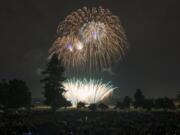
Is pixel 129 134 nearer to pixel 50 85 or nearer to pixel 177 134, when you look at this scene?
pixel 177 134

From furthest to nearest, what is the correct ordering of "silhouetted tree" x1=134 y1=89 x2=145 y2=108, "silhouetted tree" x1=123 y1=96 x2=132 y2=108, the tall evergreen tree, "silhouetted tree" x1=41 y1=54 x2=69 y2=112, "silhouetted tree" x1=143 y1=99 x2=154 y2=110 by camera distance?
"silhouetted tree" x1=134 y1=89 x2=145 y2=108 → "silhouetted tree" x1=123 y1=96 x2=132 y2=108 → "silhouetted tree" x1=143 y1=99 x2=154 y2=110 → the tall evergreen tree → "silhouetted tree" x1=41 y1=54 x2=69 y2=112

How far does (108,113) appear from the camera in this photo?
443ft

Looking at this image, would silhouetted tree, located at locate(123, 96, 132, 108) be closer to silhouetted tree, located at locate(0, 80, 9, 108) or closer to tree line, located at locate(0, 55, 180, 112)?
tree line, located at locate(0, 55, 180, 112)

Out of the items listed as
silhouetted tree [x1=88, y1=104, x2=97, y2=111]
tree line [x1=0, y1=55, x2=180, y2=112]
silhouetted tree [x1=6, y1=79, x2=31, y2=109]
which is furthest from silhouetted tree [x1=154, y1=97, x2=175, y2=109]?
silhouetted tree [x1=6, y1=79, x2=31, y2=109]

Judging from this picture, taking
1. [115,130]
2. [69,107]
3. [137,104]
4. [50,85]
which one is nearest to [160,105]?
[137,104]

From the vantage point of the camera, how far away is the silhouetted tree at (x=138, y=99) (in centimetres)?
17612

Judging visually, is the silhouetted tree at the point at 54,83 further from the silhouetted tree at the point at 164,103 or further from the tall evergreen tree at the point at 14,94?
the silhouetted tree at the point at 164,103

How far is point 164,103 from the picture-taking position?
575ft

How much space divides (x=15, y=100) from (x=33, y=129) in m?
78.1

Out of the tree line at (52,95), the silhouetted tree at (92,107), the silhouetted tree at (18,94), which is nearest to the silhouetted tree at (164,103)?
the tree line at (52,95)

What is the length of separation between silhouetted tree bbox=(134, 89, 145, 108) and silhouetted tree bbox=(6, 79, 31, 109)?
43475 mm

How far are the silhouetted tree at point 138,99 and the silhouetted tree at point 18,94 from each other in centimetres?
4348

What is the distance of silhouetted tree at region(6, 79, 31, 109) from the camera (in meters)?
152

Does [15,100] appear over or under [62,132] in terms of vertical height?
over
